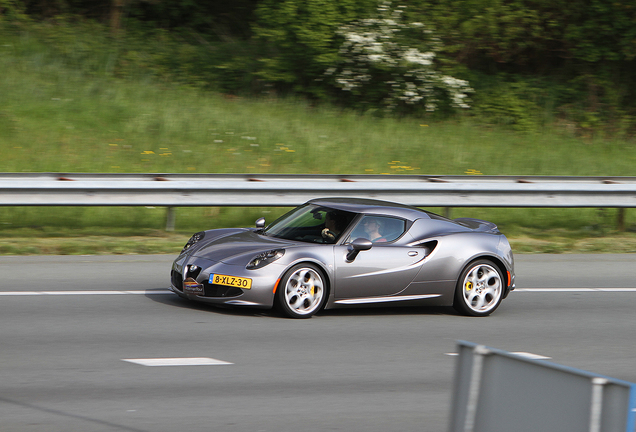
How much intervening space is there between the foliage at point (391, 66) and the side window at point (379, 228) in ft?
40.7

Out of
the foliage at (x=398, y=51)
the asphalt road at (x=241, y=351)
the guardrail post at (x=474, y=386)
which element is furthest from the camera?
the foliage at (x=398, y=51)

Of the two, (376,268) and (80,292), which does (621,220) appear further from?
(80,292)

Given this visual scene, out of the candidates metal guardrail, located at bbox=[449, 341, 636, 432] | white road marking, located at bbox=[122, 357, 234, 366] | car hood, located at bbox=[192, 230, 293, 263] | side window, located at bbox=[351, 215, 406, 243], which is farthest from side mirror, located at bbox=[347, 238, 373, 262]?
metal guardrail, located at bbox=[449, 341, 636, 432]

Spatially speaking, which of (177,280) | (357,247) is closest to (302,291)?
Answer: (357,247)

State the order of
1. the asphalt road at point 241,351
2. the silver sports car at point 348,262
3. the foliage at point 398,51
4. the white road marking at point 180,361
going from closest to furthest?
1. the asphalt road at point 241,351
2. the white road marking at point 180,361
3. the silver sports car at point 348,262
4. the foliage at point 398,51

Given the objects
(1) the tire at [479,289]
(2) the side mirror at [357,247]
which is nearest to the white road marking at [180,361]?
(2) the side mirror at [357,247]

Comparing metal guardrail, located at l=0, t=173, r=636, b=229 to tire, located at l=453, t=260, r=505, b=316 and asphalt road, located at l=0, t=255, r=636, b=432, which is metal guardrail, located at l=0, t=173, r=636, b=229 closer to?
asphalt road, located at l=0, t=255, r=636, b=432

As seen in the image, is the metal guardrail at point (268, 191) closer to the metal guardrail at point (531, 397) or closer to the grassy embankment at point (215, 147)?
the grassy embankment at point (215, 147)

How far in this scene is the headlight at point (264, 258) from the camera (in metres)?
7.61

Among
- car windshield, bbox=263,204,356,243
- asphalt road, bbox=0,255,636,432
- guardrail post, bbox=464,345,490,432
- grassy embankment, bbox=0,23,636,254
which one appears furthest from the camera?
grassy embankment, bbox=0,23,636,254

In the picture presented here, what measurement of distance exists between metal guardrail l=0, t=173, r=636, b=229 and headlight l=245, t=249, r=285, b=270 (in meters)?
4.62

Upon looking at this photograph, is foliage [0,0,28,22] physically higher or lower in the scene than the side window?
higher

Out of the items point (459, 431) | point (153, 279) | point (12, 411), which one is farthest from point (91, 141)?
point (459, 431)

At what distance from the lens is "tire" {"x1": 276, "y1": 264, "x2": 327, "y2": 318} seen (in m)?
7.66
